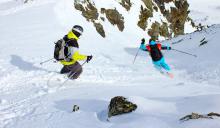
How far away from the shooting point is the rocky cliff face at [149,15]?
37.5 m

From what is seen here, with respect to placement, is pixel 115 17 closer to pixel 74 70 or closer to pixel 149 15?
pixel 149 15

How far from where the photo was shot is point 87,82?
15.7m

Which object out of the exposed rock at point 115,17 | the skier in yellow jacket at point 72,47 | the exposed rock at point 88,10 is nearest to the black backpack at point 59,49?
the skier in yellow jacket at point 72,47

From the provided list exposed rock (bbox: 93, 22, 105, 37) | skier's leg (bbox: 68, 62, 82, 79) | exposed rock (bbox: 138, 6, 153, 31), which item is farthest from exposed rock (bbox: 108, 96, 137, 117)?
exposed rock (bbox: 138, 6, 153, 31)

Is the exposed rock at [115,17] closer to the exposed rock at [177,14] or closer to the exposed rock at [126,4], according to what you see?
the exposed rock at [126,4]

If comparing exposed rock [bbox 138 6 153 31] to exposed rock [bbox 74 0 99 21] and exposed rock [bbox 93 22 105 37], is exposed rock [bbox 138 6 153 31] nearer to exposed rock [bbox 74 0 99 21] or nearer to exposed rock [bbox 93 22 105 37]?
exposed rock [bbox 74 0 99 21]

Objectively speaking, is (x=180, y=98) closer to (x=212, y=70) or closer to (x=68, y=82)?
(x=68, y=82)

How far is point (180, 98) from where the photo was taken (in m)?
10.0

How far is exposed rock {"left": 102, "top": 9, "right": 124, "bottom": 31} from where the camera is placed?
4291cm

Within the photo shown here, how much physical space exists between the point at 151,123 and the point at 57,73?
945 centimetres

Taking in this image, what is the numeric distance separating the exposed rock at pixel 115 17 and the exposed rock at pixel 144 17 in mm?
6681

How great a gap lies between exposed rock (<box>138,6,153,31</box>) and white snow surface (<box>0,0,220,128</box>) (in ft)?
62.0

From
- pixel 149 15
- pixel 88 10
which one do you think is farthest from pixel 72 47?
pixel 149 15

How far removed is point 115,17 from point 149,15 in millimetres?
13435
